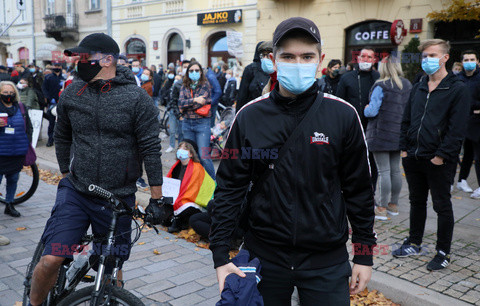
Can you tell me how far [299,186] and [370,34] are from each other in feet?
48.4

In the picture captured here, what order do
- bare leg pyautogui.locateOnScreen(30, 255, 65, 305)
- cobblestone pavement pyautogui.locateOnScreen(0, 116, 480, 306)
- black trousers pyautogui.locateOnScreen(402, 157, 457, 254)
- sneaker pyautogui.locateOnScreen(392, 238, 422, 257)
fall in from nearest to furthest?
bare leg pyautogui.locateOnScreen(30, 255, 65, 305) → cobblestone pavement pyautogui.locateOnScreen(0, 116, 480, 306) → black trousers pyautogui.locateOnScreen(402, 157, 457, 254) → sneaker pyautogui.locateOnScreen(392, 238, 422, 257)

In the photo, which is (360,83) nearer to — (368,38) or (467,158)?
(467,158)

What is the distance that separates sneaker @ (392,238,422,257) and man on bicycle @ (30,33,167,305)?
279cm

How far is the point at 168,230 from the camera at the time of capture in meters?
5.72

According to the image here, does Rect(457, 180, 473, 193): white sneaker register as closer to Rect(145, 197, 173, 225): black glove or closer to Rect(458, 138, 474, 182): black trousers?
Rect(458, 138, 474, 182): black trousers

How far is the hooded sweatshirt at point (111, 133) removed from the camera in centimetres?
285

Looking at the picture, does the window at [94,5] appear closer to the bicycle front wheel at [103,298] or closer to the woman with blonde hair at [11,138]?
the woman with blonde hair at [11,138]

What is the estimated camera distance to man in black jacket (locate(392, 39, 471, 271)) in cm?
405

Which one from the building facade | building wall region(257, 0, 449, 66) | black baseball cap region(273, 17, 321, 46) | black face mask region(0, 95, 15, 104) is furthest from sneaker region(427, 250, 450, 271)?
the building facade

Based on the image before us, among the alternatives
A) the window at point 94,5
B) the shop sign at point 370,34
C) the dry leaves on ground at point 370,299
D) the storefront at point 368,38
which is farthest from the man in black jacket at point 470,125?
the window at point 94,5

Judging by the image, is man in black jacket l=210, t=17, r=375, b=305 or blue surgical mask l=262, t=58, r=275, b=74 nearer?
man in black jacket l=210, t=17, r=375, b=305

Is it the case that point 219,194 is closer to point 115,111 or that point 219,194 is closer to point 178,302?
point 115,111

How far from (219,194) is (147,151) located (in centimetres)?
102

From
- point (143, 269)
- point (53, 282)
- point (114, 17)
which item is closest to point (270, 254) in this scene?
point (53, 282)
